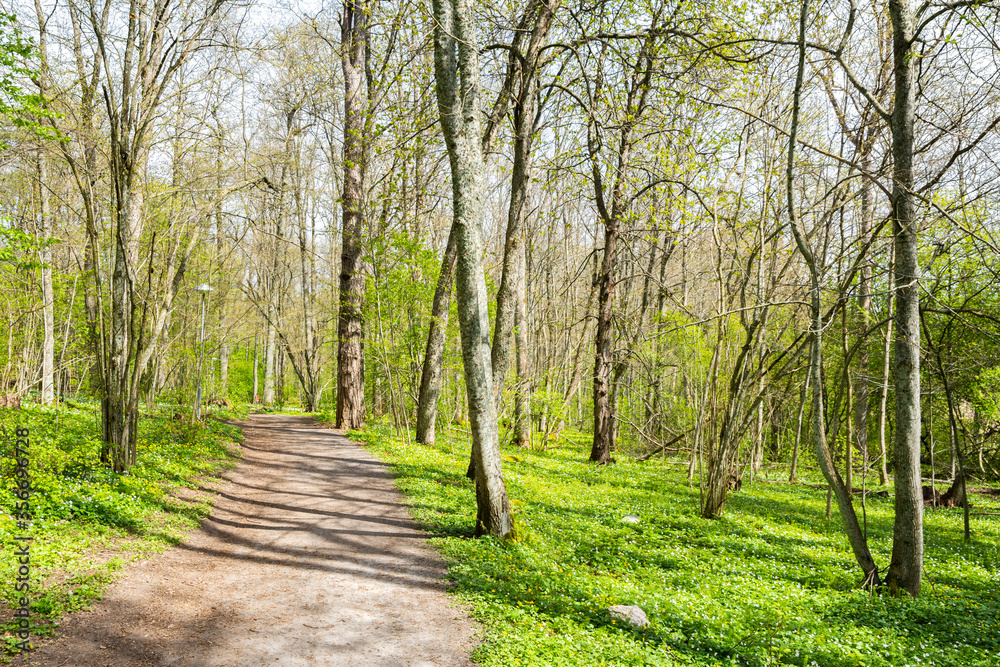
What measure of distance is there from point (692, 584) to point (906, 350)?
3.44 meters

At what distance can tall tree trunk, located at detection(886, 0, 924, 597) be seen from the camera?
590 centimetres

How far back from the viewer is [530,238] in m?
22.9

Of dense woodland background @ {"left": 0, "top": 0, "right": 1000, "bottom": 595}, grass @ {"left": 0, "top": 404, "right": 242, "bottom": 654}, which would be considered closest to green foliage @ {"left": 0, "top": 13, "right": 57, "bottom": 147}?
dense woodland background @ {"left": 0, "top": 0, "right": 1000, "bottom": 595}

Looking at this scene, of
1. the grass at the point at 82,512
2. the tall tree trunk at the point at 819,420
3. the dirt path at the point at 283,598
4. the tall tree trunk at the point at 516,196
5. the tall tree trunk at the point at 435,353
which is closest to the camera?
the dirt path at the point at 283,598

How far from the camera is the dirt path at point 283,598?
406cm

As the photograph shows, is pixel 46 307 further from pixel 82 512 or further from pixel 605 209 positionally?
pixel 605 209

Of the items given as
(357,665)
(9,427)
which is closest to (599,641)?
(357,665)

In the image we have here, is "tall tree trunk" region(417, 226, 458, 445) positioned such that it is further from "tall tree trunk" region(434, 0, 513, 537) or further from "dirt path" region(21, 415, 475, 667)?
"tall tree trunk" region(434, 0, 513, 537)

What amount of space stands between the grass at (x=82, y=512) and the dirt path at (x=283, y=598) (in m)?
0.21

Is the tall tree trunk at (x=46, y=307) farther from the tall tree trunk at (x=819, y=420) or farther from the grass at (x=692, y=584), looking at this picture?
the tall tree trunk at (x=819, y=420)

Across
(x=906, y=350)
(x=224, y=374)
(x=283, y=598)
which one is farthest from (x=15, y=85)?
(x=224, y=374)

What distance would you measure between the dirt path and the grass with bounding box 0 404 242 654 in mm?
→ 213

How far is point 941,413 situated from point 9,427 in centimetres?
2146

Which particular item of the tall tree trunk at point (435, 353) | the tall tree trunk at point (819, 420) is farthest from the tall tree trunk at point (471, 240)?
the tall tree trunk at point (435, 353)
